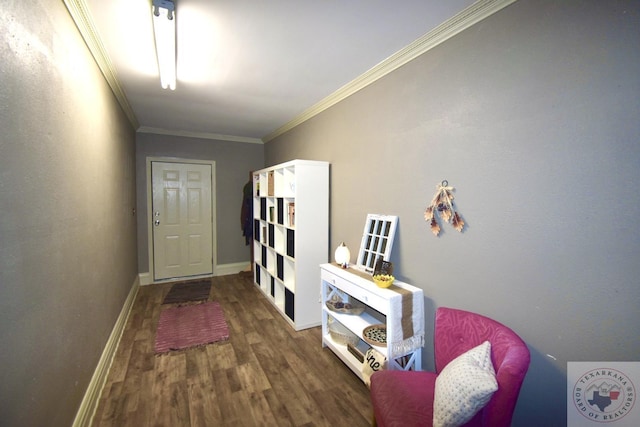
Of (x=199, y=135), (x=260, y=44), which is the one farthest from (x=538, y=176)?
(x=199, y=135)

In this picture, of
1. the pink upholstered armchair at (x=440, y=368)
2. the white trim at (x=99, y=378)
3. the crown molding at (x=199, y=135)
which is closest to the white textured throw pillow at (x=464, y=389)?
the pink upholstered armchair at (x=440, y=368)

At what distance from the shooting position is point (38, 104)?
1.15 meters

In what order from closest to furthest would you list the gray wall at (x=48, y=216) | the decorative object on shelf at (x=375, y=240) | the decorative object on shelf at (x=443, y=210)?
1. the gray wall at (x=48, y=216)
2. the decorative object on shelf at (x=443, y=210)
3. the decorative object on shelf at (x=375, y=240)

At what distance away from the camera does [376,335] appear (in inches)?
79.4

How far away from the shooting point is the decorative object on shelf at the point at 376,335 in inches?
74.4

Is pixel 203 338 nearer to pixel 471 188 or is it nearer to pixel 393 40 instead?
pixel 471 188

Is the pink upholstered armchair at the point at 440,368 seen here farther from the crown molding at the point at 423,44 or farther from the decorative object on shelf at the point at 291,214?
the decorative object on shelf at the point at 291,214

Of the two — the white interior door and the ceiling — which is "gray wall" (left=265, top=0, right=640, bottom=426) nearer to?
the ceiling

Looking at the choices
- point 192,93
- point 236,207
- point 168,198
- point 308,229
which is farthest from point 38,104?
point 236,207

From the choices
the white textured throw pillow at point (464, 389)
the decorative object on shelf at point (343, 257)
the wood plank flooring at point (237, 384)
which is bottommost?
the wood plank flooring at point (237, 384)

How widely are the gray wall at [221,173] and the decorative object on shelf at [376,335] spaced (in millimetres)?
3370

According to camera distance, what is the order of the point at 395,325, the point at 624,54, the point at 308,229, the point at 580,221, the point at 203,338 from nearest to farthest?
the point at 624,54 < the point at 580,221 < the point at 395,325 < the point at 203,338 < the point at 308,229

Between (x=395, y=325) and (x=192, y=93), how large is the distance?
2.89m

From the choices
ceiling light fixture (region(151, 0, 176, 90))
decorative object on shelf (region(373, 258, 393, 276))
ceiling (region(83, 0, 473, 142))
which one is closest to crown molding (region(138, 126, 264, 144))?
ceiling (region(83, 0, 473, 142))
